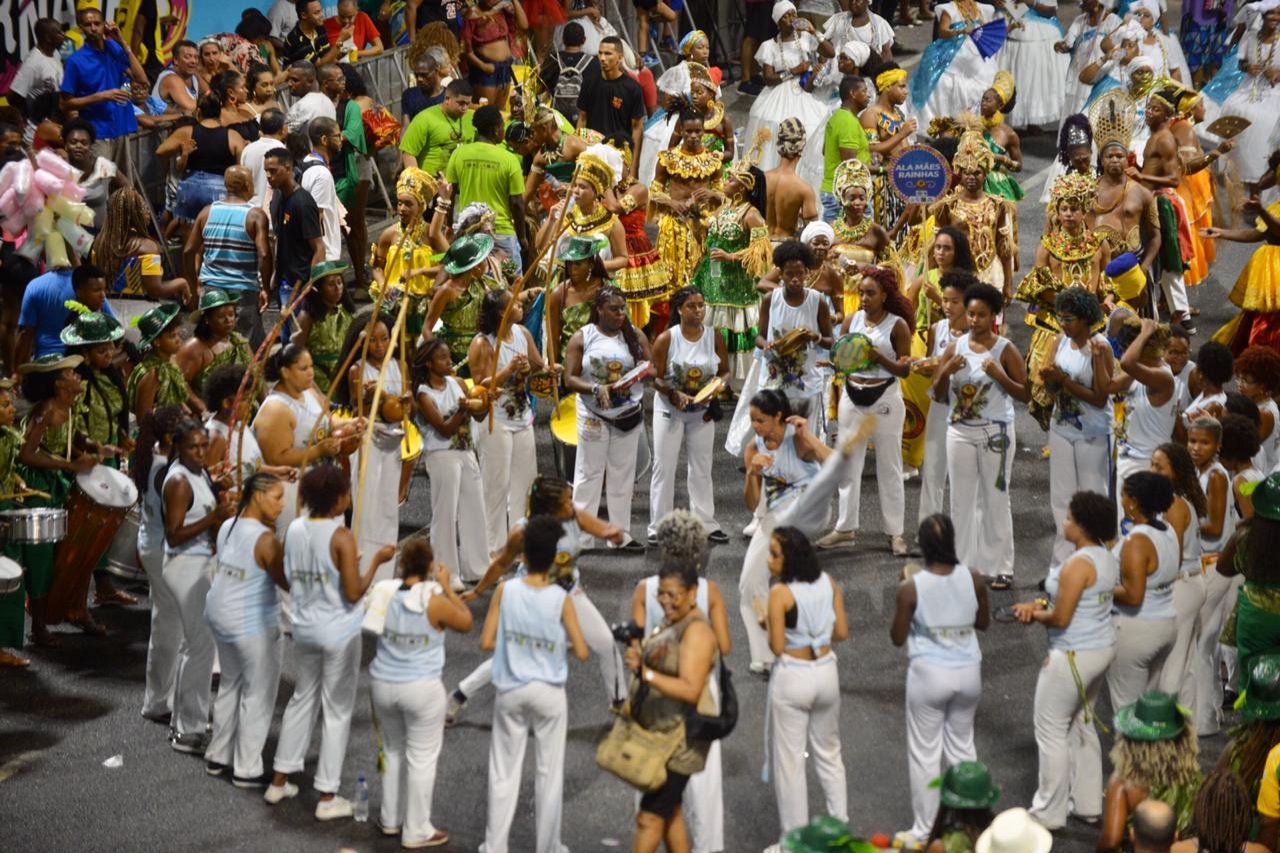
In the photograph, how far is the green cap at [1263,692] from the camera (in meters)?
8.58

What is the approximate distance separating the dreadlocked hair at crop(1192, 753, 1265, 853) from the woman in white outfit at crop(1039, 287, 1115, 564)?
3432 mm

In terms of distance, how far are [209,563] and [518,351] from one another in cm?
281

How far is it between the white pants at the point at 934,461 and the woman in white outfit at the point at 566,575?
291cm

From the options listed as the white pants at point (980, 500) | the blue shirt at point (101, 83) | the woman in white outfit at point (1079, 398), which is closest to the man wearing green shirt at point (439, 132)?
the blue shirt at point (101, 83)

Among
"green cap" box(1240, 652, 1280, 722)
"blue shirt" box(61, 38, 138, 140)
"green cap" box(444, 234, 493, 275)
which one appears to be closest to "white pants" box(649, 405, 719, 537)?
"green cap" box(444, 234, 493, 275)

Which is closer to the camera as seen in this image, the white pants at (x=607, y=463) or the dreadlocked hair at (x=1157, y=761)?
the dreadlocked hair at (x=1157, y=761)

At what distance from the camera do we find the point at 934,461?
1237cm

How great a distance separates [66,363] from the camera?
1098 centimetres

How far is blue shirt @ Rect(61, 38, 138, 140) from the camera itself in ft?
51.4

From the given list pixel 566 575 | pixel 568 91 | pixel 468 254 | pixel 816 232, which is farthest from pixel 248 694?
pixel 568 91

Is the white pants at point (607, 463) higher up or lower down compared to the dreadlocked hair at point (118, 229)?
lower down

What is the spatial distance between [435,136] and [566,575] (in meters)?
7.12

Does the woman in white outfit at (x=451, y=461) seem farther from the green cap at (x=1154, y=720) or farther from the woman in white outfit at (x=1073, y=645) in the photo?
the green cap at (x=1154, y=720)

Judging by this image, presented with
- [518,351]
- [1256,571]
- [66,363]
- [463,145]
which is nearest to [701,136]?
[463,145]
